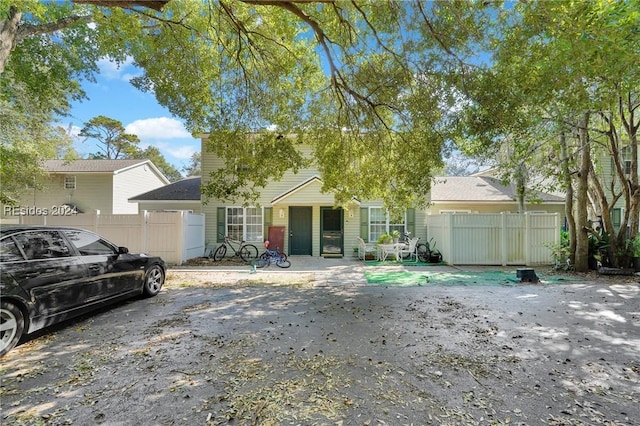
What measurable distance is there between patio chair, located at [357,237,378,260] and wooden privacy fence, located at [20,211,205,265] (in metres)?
6.76

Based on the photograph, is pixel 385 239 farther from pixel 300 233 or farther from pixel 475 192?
pixel 475 192

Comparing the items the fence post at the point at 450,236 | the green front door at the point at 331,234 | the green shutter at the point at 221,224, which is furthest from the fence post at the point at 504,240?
the green shutter at the point at 221,224

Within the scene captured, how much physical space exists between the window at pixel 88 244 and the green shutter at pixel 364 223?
9605 mm

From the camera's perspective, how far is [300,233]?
1352cm

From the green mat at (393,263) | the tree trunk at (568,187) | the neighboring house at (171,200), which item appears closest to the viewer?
the tree trunk at (568,187)

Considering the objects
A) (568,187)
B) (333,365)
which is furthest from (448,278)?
(333,365)

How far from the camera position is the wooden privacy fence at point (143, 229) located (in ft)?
36.1

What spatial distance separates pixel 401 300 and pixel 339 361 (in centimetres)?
317

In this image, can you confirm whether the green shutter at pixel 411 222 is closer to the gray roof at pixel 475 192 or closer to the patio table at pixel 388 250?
the patio table at pixel 388 250

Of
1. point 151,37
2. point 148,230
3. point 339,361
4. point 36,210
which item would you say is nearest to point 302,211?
point 148,230

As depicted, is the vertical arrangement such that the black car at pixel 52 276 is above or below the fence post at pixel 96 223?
below

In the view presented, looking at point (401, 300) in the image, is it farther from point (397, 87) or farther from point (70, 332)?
point (70, 332)

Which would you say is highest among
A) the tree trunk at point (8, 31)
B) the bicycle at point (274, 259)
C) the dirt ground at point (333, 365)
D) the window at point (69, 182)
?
the tree trunk at point (8, 31)

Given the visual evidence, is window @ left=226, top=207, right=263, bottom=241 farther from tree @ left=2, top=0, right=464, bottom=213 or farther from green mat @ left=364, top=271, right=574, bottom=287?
green mat @ left=364, top=271, right=574, bottom=287
